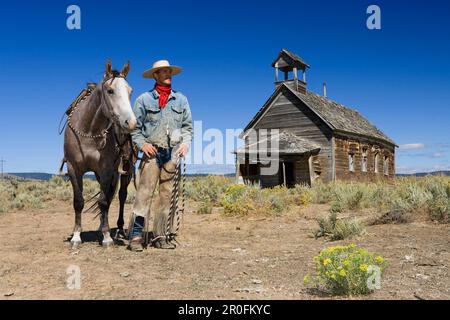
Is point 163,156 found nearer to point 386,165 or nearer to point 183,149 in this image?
point 183,149

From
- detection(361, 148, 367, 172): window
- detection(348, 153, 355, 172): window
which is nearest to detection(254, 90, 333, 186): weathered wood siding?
detection(348, 153, 355, 172): window

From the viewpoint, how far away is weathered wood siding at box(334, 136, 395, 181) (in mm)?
22078

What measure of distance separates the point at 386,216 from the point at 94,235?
5.26 m

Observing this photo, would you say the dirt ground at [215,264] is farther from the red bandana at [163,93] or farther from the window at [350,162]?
the window at [350,162]

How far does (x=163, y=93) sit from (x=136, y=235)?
2029 millimetres

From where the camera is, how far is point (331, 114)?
23.8m

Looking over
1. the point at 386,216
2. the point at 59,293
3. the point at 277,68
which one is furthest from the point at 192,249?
the point at 277,68

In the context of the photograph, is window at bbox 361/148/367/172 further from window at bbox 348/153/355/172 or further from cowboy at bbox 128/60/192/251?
cowboy at bbox 128/60/192/251

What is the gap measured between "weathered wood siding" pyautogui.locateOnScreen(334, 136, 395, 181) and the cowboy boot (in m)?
17.3

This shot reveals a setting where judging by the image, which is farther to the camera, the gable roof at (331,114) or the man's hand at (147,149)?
the gable roof at (331,114)

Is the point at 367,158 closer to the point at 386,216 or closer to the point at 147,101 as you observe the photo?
the point at 386,216

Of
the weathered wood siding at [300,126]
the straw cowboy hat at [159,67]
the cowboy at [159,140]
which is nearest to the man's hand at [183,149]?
the cowboy at [159,140]

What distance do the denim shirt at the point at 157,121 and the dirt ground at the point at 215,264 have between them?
5.05ft

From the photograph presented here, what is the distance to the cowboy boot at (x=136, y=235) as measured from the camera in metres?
5.57
